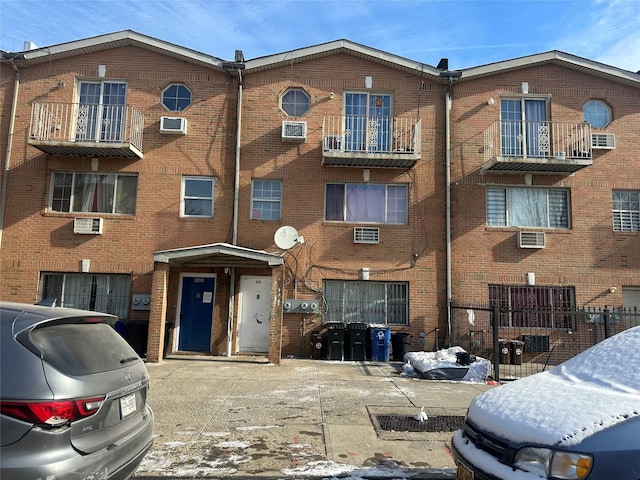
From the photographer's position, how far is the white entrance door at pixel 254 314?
1297 centimetres

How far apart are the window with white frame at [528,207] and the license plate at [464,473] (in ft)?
35.7

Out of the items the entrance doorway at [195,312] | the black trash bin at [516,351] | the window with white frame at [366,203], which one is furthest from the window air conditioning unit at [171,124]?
the black trash bin at [516,351]

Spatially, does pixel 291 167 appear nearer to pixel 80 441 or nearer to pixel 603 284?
pixel 603 284

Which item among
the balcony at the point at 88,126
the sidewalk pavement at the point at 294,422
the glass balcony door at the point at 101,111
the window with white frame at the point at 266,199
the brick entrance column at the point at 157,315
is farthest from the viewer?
the window with white frame at the point at 266,199

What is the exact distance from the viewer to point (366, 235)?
43.6 ft

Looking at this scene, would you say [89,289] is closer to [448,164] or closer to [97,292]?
[97,292]

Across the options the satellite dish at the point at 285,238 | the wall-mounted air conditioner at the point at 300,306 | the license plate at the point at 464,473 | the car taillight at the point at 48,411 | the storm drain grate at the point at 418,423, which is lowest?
the storm drain grate at the point at 418,423

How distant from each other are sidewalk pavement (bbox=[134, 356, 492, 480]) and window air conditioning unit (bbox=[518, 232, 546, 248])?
5.48 m

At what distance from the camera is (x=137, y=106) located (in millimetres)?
13641

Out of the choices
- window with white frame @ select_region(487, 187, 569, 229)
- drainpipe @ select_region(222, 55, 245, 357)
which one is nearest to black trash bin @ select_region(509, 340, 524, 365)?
window with white frame @ select_region(487, 187, 569, 229)

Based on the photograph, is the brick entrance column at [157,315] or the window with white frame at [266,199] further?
the window with white frame at [266,199]

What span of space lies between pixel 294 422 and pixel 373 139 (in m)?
9.33

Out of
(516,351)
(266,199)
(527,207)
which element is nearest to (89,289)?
(266,199)

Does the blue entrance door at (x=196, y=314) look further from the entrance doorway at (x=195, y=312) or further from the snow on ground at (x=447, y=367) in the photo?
the snow on ground at (x=447, y=367)
